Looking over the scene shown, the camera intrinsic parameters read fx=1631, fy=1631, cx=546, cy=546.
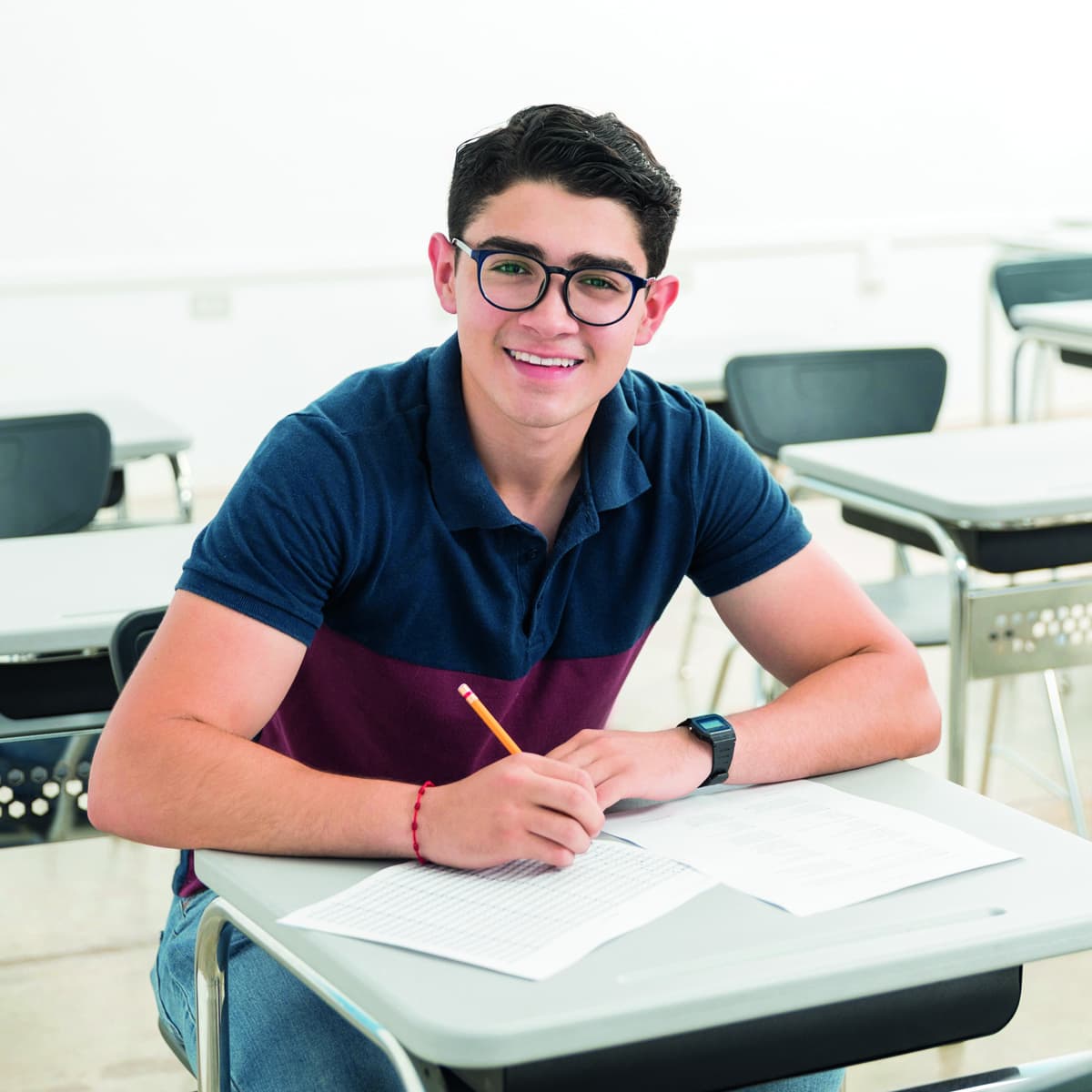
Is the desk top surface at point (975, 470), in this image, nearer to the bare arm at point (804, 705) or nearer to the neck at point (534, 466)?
the bare arm at point (804, 705)

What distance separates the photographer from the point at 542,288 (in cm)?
149

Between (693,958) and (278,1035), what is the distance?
455mm

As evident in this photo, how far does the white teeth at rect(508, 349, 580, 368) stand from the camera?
1.51m

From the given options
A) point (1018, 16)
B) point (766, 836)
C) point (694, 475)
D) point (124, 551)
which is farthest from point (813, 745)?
point (1018, 16)

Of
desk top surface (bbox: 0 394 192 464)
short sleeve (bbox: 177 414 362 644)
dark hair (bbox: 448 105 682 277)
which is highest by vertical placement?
dark hair (bbox: 448 105 682 277)

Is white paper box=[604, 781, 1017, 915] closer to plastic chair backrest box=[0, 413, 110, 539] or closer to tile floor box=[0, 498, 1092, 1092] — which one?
tile floor box=[0, 498, 1092, 1092]

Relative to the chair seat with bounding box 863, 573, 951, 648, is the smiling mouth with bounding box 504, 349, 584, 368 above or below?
above

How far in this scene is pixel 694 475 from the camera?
1646 millimetres

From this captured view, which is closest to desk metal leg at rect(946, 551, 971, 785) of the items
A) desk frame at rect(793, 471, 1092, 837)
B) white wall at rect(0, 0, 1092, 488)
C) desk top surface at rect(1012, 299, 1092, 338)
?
desk frame at rect(793, 471, 1092, 837)

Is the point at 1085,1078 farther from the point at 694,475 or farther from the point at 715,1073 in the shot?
the point at 694,475

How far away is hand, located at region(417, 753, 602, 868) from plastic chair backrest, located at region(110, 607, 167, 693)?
586 mm

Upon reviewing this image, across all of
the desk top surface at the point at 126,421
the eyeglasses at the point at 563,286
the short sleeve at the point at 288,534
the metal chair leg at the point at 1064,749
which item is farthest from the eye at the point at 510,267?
the desk top surface at the point at 126,421

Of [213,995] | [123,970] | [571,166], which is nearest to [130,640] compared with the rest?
[213,995]

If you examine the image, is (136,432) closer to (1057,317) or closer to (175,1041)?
(175,1041)
